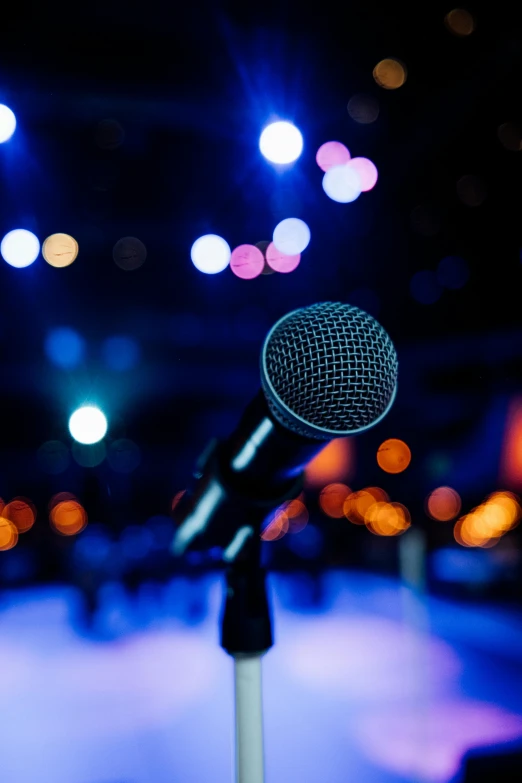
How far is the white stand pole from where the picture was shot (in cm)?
74

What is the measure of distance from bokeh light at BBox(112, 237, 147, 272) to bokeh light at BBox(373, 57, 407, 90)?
2.01 meters

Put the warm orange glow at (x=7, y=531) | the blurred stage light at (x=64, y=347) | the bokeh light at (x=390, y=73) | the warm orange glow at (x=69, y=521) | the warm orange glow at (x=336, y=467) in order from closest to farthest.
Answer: the bokeh light at (x=390, y=73) < the blurred stage light at (x=64, y=347) < the warm orange glow at (x=336, y=467) < the warm orange glow at (x=7, y=531) < the warm orange glow at (x=69, y=521)

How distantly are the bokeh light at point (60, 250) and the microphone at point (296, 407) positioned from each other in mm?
3447

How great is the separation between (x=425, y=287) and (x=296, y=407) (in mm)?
5036

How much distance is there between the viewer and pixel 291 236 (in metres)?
4.12

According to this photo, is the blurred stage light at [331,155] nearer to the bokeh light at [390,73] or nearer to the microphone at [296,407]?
the bokeh light at [390,73]

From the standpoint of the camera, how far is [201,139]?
3203mm

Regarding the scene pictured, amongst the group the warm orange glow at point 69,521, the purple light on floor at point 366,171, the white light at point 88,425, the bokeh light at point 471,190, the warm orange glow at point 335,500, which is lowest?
the white light at point 88,425

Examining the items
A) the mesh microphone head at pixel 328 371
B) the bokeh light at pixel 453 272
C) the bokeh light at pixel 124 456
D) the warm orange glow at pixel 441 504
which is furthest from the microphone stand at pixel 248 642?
the bokeh light at pixel 124 456

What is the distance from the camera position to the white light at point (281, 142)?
2658 mm

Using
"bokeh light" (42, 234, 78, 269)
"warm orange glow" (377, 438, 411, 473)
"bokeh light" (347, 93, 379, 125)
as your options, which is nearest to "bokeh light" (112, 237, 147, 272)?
"bokeh light" (42, 234, 78, 269)

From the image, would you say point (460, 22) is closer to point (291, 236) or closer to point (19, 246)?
point (291, 236)

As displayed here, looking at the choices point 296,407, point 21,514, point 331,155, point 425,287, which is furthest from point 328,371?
point 21,514

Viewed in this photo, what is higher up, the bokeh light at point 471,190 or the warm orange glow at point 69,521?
the warm orange glow at point 69,521
